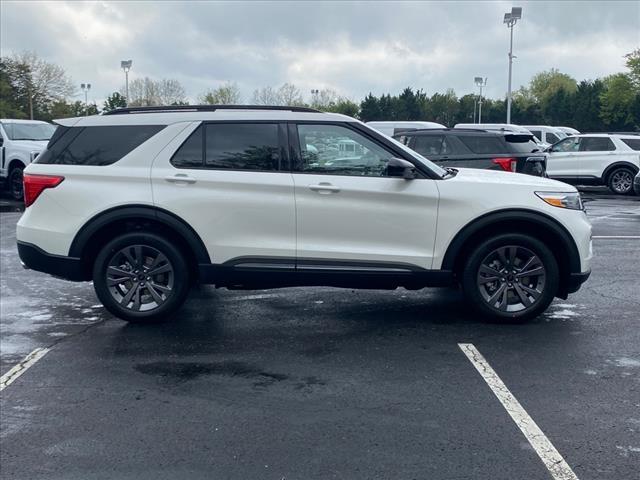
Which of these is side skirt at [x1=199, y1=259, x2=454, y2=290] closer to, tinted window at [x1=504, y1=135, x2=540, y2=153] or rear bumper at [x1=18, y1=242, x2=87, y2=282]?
rear bumper at [x1=18, y1=242, x2=87, y2=282]

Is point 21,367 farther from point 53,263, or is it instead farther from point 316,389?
point 316,389

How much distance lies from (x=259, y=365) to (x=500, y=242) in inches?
91.5

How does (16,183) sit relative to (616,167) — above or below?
below

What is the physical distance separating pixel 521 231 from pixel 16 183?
591 inches

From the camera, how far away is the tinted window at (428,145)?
13.4 meters

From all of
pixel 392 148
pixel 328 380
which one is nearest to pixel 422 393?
pixel 328 380

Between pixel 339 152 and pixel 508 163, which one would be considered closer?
pixel 339 152

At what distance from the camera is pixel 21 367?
5.59 m

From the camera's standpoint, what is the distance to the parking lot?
12.9 ft

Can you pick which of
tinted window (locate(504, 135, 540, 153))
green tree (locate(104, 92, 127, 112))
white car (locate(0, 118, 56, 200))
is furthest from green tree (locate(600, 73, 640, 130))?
white car (locate(0, 118, 56, 200))

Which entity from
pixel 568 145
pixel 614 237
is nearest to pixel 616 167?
pixel 568 145

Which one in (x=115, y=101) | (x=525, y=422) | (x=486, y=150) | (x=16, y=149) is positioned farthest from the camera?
(x=115, y=101)

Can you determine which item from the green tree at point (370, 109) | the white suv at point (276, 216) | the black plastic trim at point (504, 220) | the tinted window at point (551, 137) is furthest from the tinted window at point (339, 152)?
the green tree at point (370, 109)

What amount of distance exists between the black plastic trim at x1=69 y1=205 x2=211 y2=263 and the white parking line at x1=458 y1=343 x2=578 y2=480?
92.0 inches
